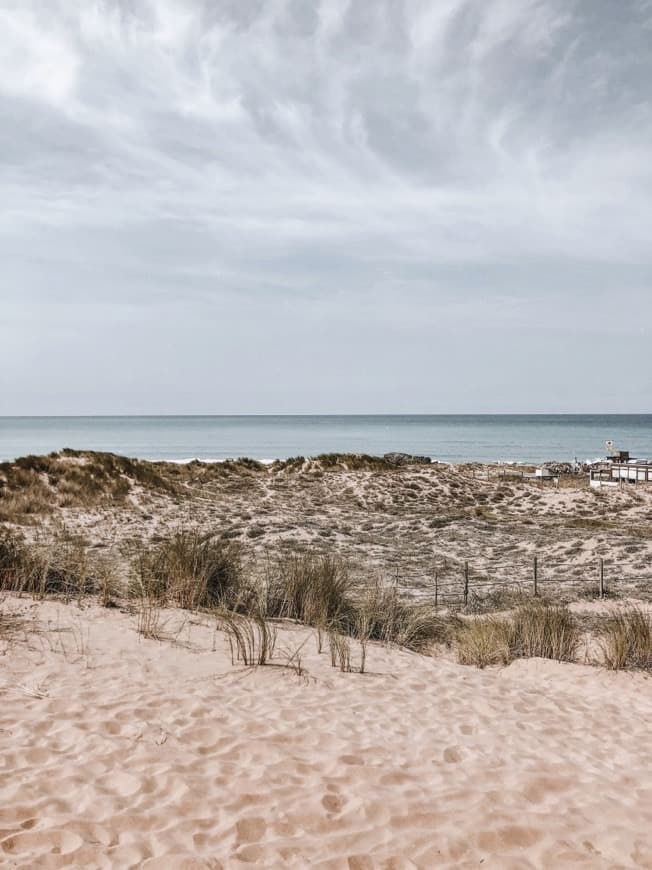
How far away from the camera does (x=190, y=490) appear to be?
24.2m

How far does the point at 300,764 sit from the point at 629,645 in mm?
5812

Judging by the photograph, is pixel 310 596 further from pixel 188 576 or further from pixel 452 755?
pixel 452 755

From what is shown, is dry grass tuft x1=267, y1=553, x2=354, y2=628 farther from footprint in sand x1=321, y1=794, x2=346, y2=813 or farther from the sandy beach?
footprint in sand x1=321, y1=794, x2=346, y2=813

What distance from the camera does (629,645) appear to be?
8609mm

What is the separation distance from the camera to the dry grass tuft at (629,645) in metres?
8.24

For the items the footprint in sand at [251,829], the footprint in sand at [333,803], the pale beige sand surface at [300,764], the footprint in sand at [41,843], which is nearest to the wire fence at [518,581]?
the pale beige sand surface at [300,764]

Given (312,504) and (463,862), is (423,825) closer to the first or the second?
(463,862)

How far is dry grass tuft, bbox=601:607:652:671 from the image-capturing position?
27.0ft

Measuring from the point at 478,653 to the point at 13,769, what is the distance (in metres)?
6.26

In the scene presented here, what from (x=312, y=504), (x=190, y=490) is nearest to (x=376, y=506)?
(x=312, y=504)

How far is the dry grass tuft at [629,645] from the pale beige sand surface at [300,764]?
0.72 m

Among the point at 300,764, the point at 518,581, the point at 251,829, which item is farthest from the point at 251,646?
the point at 518,581

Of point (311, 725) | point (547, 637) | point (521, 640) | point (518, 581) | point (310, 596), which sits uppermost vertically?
point (311, 725)

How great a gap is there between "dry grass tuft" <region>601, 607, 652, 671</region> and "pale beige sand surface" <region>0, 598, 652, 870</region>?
0.72 metres
